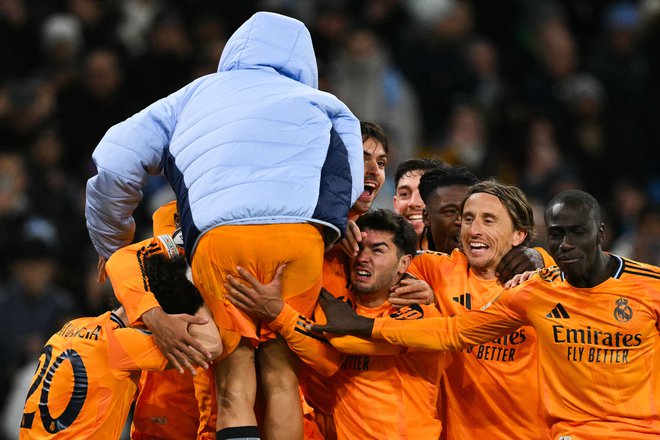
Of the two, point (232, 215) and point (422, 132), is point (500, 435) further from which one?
point (422, 132)

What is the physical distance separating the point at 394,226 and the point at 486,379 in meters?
0.81

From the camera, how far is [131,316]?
567 centimetres

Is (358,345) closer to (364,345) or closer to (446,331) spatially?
(364,345)

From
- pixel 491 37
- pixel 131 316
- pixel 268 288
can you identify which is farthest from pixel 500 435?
pixel 491 37

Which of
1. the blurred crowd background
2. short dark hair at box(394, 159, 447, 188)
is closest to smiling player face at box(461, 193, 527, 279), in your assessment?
short dark hair at box(394, 159, 447, 188)

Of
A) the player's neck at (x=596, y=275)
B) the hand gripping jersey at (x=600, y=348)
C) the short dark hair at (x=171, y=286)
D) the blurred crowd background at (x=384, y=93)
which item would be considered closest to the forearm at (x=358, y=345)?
the hand gripping jersey at (x=600, y=348)

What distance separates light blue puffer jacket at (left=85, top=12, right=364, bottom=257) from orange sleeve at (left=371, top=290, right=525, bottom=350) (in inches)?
19.2

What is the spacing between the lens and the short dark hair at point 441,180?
653 centimetres

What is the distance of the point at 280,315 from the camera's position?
5441mm

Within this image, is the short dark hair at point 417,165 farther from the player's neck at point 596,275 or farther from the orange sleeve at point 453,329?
the player's neck at point 596,275

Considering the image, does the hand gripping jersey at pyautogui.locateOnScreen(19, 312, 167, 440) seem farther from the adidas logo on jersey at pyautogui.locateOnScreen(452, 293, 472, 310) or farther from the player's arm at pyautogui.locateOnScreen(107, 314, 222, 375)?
the adidas logo on jersey at pyautogui.locateOnScreen(452, 293, 472, 310)

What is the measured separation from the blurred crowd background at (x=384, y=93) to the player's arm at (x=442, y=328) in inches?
159

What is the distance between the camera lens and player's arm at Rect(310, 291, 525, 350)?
5570 millimetres

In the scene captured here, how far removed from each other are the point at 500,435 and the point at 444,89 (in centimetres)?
564
